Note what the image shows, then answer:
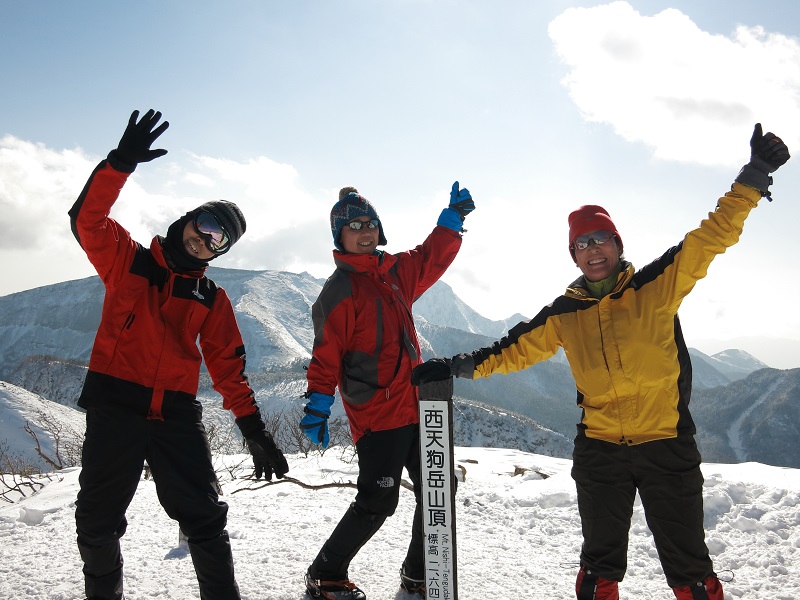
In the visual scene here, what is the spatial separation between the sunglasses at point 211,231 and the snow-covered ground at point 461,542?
207 centimetres

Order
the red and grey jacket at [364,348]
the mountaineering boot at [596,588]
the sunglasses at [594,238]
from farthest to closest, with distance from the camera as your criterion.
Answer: the red and grey jacket at [364,348] → the sunglasses at [594,238] → the mountaineering boot at [596,588]


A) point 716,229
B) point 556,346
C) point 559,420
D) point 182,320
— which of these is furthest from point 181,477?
point 559,420

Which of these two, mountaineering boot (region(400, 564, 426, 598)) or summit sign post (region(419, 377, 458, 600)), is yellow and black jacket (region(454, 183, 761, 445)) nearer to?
summit sign post (region(419, 377, 458, 600))

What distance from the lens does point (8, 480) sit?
5.90 metres

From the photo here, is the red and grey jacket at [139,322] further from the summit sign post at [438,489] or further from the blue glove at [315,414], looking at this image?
the summit sign post at [438,489]

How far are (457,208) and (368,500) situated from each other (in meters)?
2.17

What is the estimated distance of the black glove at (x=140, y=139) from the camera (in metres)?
2.52

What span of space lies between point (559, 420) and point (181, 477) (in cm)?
14609

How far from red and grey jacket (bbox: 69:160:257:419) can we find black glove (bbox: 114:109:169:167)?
8 centimetres

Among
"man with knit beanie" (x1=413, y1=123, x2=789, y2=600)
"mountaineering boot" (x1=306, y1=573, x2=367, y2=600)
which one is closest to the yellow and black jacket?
"man with knit beanie" (x1=413, y1=123, x2=789, y2=600)

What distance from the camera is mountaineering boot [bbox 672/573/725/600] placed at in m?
2.38

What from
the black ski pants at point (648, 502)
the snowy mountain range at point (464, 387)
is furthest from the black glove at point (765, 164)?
the snowy mountain range at point (464, 387)

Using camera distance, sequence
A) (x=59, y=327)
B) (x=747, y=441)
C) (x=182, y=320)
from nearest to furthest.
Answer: (x=182, y=320)
(x=747, y=441)
(x=59, y=327)

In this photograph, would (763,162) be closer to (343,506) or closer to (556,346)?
(556,346)
